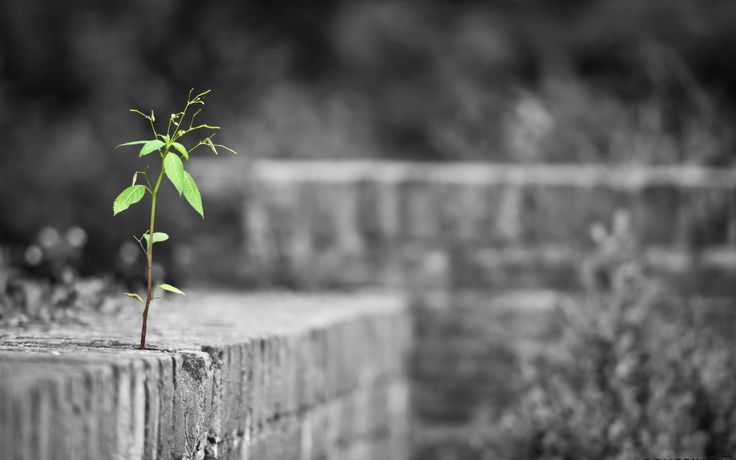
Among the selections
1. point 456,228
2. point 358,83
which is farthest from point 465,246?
point 358,83

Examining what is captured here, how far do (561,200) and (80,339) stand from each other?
8.64 ft

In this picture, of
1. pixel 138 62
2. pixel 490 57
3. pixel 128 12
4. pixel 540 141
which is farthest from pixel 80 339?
pixel 490 57

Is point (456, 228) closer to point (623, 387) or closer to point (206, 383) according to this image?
point (623, 387)

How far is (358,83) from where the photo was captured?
31.3 ft

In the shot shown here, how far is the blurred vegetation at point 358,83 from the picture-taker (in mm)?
4844

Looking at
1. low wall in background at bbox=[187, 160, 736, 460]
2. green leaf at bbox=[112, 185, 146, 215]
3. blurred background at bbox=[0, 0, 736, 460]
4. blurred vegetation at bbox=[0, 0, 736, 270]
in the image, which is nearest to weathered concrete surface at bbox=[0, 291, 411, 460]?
green leaf at bbox=[112, 185, 146, 215]

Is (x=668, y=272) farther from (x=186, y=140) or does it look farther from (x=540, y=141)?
(x=186, y=140)

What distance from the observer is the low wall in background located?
3934 millimetres

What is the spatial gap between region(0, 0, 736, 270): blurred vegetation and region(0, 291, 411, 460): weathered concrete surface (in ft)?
5.61

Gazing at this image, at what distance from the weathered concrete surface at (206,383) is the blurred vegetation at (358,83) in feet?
5.61

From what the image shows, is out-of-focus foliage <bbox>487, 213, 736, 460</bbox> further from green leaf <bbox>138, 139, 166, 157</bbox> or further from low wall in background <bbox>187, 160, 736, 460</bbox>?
green leaf <bbox>138, 139, 166, 157</bbox>

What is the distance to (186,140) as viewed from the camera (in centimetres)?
545

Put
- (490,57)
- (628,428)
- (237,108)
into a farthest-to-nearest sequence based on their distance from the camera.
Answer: (490,57), (237,108), (628,428)

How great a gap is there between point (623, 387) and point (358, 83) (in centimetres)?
693
